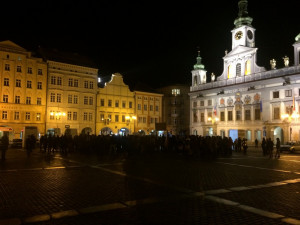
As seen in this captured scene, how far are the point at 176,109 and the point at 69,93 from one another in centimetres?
2718

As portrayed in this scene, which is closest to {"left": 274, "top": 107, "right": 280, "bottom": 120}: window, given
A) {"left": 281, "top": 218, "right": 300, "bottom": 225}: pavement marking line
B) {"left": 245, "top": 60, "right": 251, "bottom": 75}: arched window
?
{"left": 245, "top": 60, "right": 251, "bottom": 75}: arched window

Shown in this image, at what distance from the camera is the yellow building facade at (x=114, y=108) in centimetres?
5388

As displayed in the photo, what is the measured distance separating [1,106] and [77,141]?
896 inches

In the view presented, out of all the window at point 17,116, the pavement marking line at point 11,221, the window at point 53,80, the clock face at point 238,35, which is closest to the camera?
the pavement marking line at point 11,221

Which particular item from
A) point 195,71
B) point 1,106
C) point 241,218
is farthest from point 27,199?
point 195,71

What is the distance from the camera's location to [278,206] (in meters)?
7.55

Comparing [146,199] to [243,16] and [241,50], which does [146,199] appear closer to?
[241,50]

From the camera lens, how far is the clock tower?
51.4 meters

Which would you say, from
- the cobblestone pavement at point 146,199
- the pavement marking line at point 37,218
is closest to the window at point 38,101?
the cobblestone pavement at point 146,199

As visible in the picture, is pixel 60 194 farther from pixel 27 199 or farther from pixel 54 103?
pixel 54 103

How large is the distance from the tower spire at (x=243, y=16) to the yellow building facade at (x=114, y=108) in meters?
24.4

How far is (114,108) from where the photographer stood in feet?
182

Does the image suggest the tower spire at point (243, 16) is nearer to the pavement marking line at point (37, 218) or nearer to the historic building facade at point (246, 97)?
the historic building facade at point (246, 97)

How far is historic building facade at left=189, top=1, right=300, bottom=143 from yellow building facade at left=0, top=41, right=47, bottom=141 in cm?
3082
